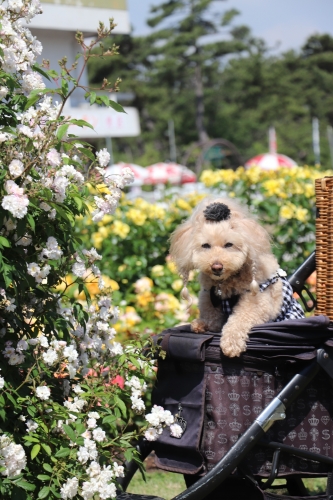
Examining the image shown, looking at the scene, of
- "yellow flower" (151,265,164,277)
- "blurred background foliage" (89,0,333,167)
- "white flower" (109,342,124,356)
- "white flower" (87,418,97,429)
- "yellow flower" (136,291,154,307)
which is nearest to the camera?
"white flower" (87,418,97,429)

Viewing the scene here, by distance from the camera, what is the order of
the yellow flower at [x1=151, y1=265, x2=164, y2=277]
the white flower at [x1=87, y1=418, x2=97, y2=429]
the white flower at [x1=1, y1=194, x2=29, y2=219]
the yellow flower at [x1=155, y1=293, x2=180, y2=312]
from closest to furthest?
the white flower at [x1=1, y1=194, x2=29, y2=219]
the white flower at [x1=87, y1=418, x2=97, y2=429]
the yellow flower at [x1=155, y1=293, x2=180, y2=312]
the yellow flower at [x1=151, y1=265, x2=164, y2=277]

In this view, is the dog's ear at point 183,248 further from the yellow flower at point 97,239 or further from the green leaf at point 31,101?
the yellow flower at point 97,239

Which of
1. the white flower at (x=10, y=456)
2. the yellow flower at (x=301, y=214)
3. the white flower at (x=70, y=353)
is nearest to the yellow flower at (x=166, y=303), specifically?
the yellow flower at (x=301, y=214)

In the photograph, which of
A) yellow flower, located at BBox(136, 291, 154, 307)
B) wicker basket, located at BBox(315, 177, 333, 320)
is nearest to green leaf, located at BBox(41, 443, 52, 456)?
wicker basket, located at BBox(315, 177, 333, 320)

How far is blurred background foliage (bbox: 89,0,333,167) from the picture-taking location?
46.9m

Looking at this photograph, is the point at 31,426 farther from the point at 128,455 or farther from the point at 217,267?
the point at 217,267

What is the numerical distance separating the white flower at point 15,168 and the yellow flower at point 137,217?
11.0ft

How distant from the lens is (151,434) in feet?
8.31

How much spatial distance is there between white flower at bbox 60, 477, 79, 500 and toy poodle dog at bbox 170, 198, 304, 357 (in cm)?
79

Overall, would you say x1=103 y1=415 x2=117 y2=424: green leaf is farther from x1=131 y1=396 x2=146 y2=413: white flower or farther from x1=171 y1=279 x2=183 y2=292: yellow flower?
x1=171 y1=279 x2=183 y2=292: yellow flower

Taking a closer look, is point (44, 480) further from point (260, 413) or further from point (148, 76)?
point (148, 76)

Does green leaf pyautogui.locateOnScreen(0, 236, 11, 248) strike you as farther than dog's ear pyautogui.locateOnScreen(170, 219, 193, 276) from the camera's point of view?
No

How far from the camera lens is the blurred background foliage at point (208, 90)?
154ft

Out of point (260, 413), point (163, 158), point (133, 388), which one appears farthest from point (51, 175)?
point (163, 158)
